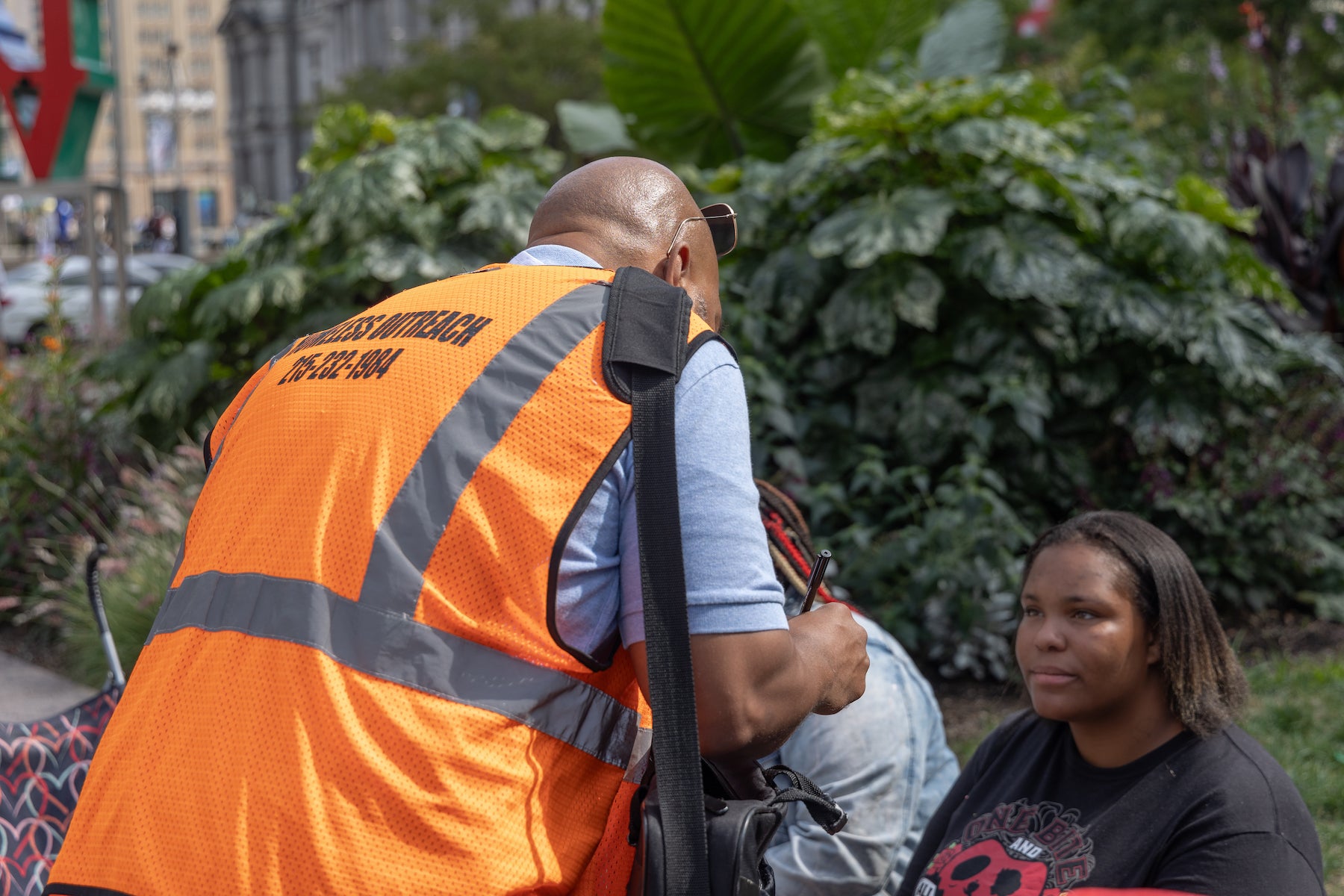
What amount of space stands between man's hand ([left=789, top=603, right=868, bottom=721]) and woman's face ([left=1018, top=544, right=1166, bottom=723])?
1020 mm

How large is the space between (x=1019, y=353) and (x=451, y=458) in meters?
4.20

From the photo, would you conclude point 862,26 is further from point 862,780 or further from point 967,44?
point 862,780

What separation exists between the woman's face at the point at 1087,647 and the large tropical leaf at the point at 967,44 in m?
5.60

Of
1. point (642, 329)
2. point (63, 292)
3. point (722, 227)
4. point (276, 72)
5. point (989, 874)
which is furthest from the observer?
point (276, 72)

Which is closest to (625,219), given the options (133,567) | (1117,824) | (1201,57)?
(1117,824)

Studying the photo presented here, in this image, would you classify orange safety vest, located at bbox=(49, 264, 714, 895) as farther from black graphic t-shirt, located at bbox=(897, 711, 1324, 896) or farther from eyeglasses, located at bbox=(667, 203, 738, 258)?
black graphic t-shirt, located at bbox=(897, 711, 1324, 896)

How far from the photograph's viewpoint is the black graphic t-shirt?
2230 mm

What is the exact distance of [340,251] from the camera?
22.1ft

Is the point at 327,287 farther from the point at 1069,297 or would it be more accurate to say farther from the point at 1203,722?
the point at 1203,722

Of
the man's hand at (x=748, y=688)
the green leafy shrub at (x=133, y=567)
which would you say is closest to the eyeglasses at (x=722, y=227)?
the man's hand at (x=748, y=688)

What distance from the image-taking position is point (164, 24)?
122625 mm

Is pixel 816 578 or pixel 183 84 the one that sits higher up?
pixel 816 578

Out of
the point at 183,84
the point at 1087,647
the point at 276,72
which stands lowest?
the point at 183,84

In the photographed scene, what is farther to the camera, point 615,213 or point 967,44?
point 967,44
